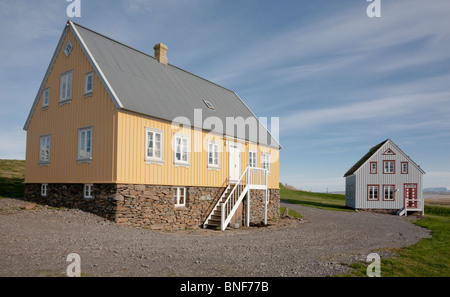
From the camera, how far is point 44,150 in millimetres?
21625

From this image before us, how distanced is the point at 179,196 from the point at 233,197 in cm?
335

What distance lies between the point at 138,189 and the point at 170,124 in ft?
13.0

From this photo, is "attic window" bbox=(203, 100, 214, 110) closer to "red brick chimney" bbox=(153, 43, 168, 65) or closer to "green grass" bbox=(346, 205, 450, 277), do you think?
"red brick chimney" bbox=(153, 43, 168, 65)

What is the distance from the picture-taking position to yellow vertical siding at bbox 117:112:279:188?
1706 centimetres

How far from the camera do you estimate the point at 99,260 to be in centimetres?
943

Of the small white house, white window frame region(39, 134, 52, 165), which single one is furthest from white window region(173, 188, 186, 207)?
the small white house

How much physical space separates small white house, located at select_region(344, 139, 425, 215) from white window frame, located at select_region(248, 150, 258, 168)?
57.2ft

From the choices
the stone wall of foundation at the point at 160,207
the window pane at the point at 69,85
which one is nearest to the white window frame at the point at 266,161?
the stone wall of foundation at the point at 160,207

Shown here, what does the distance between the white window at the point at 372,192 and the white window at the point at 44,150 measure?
31313mm

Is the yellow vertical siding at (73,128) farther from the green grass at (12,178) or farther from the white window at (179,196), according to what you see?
the green grass at (12,178)

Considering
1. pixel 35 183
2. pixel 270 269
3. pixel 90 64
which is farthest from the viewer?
pixel 35 183

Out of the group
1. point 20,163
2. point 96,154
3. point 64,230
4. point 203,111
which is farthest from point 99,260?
point 20,163

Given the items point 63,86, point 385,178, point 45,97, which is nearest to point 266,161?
point 63,86
